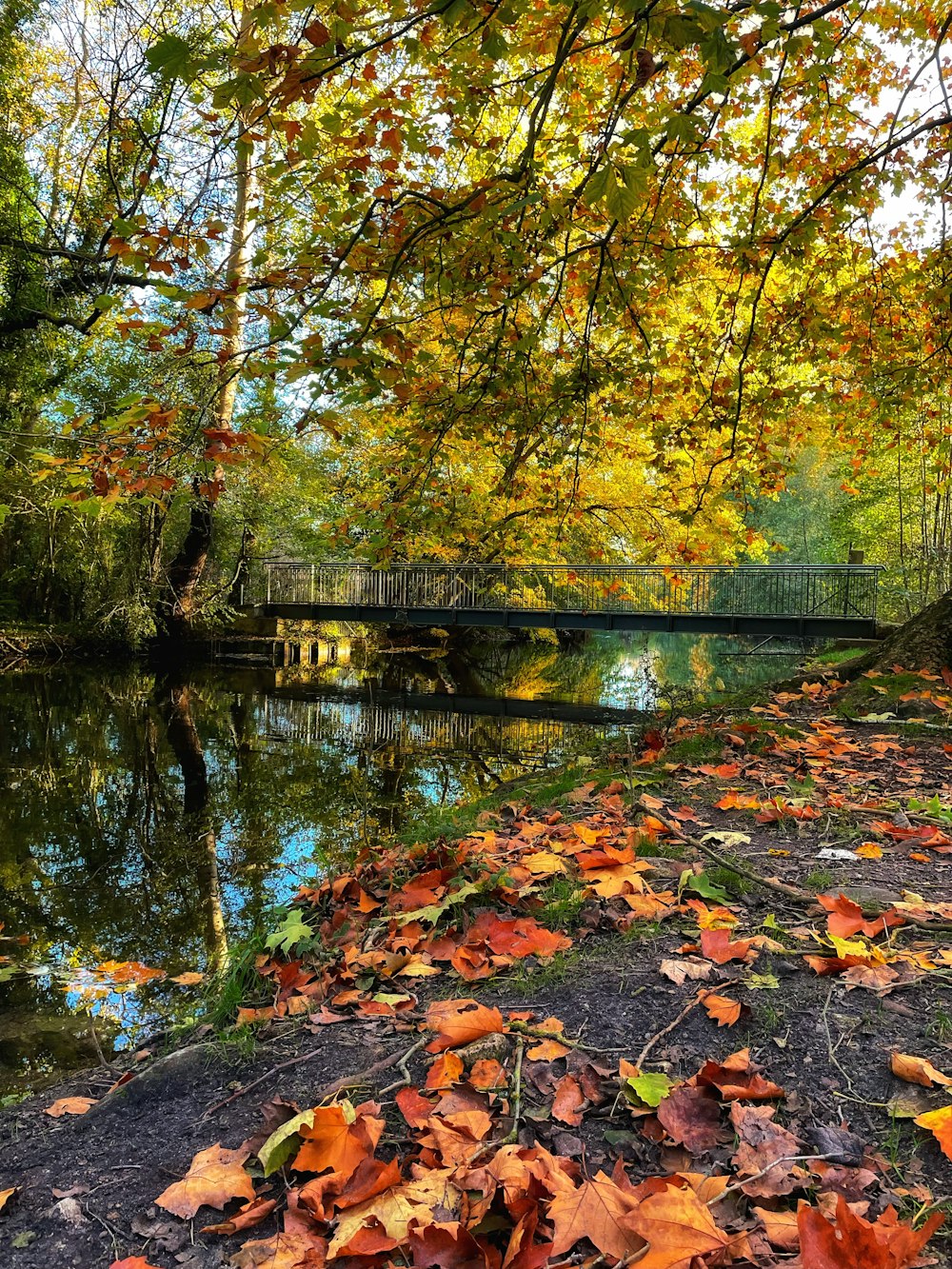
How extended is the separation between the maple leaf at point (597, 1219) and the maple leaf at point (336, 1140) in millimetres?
413

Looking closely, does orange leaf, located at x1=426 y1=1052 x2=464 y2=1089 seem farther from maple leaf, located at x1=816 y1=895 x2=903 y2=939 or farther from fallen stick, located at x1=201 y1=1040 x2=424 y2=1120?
maple leaf, located at x1=816 y1=895 x2=903 y2=939

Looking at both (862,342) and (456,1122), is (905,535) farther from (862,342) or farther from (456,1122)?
(456,1122)

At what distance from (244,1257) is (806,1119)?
979 mm

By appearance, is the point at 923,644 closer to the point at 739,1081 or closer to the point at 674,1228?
the point at 739,1081

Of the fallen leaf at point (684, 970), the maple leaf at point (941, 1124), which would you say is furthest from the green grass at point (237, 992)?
the maple leaf at point (941, 1124)

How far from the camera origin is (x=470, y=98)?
3.46 metres

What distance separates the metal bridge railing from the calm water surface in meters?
2.79

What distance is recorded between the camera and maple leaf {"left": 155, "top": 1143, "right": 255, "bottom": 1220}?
4.75ft

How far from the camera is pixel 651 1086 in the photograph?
1.44 meters

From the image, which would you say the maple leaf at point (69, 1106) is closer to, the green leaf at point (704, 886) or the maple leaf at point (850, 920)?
the green leaf at point (704, 886)

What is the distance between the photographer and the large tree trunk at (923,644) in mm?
6004

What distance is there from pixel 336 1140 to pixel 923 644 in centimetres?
613

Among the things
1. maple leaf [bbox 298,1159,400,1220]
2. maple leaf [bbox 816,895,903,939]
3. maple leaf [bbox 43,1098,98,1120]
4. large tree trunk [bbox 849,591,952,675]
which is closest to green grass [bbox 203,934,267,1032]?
maple leaf [bbox 43,1098,98,1120]

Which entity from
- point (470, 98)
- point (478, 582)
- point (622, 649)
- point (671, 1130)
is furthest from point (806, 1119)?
point (622, 649)
